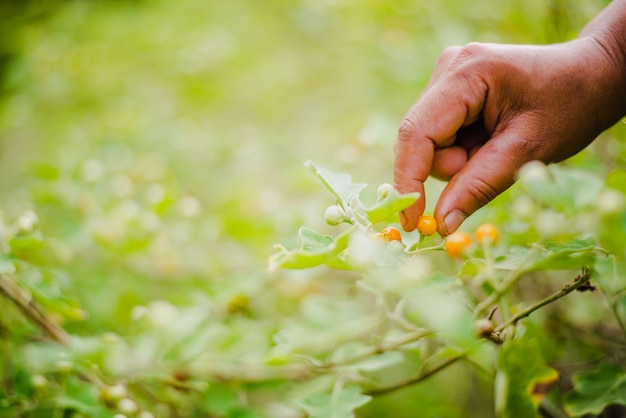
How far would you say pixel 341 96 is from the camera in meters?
3.86

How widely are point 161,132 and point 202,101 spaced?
713mm

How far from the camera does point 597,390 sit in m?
1.11

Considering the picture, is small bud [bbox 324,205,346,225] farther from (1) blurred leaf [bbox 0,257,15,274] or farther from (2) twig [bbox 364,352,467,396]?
(1) blurred leaf [bbox 0,257,15,274]

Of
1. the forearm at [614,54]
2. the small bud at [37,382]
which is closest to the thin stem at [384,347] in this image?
the forearm at [614,54]

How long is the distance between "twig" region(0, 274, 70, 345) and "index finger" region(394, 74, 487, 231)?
1125mm

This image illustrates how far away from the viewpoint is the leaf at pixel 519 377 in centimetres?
86

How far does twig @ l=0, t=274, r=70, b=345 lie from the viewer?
139 cm

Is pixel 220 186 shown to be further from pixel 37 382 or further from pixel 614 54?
pixel 614 54

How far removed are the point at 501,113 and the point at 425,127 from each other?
0.65 ft

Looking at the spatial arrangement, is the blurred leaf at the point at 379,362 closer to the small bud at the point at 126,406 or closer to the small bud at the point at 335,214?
the small bud at the point at 335,214

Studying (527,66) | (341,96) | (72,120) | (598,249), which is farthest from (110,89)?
(598,249)

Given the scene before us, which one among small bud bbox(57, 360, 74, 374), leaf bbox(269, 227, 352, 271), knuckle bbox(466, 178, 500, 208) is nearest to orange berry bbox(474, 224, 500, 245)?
knuckle bbox(466, 178, 500, 208)

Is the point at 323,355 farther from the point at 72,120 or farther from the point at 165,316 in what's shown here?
the point at 72,120

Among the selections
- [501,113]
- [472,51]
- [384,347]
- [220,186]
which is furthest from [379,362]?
[220,186]
